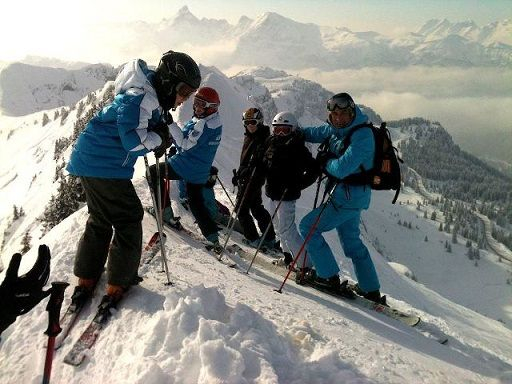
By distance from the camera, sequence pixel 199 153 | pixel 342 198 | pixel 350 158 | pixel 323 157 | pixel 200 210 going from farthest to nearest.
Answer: pixel 200 210, pixel 199 153, pixel 323 157, pixel 342 198, pixel 350 158

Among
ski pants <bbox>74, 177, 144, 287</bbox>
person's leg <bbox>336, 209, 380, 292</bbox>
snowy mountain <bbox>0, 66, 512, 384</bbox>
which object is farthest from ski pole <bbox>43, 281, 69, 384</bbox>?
person's leg <bbox>336, 209, 380, 292</bbox>

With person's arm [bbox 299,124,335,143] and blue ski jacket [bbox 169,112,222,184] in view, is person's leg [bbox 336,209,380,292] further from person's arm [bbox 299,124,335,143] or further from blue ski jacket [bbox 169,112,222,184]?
blue ski jacket [bbox 169,112,222,184]

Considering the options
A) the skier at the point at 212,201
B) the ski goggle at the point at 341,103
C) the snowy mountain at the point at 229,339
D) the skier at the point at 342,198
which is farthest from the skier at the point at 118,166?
the skier at the point at 212,201

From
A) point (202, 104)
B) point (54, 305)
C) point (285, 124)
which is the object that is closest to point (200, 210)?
point (202, 104)

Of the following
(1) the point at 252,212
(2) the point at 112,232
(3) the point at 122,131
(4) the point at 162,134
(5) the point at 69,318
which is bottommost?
(5) the point at 69,318

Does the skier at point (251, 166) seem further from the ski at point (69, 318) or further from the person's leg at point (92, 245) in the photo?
the ski at point (69, 318)

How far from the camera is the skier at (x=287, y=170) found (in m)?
7.38

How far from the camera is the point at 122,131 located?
4.50 metres

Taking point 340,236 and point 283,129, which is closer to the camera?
point 340,236

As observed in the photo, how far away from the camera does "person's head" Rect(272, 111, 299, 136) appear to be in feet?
24.2

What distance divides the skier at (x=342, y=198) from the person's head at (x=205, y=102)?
1770 millimetres

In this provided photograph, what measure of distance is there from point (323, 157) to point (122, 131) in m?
3.49

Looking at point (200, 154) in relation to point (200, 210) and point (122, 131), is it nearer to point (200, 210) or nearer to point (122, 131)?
point (200, 210)

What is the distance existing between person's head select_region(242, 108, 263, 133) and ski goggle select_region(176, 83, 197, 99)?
3.80 m
